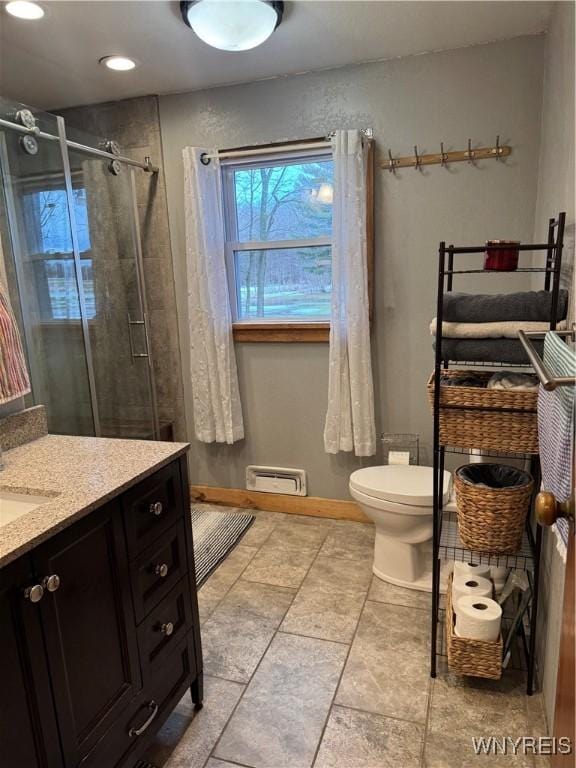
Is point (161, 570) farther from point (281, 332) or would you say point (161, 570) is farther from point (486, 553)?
point (281, 332)

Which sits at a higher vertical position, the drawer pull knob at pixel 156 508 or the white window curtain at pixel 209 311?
the white window curtain at pixel 209 311

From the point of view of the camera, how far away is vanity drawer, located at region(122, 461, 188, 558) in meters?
1.30

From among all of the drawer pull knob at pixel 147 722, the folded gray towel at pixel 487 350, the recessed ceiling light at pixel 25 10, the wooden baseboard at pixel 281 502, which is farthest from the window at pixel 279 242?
the drawer pull knob at pixel 147 722

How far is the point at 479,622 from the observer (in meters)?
1.63

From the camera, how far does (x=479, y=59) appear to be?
228 centimetres

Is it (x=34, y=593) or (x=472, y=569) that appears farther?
(x=472, y=569)

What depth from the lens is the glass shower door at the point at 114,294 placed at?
266 cm

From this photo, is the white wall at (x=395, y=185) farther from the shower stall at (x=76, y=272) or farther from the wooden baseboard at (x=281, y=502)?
the shower stall at (x=76, y=272)

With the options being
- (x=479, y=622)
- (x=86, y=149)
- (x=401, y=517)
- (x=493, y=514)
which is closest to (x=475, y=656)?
(x=479, y=622)

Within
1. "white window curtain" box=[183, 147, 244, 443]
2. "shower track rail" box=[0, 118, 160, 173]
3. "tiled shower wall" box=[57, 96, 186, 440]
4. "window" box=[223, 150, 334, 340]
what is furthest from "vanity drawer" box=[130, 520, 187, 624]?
"shower track rail" box=[0, 118, 160, 173]

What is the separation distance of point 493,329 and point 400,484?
36.9 inches

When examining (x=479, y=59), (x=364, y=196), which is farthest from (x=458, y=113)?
(x=364, y=196)

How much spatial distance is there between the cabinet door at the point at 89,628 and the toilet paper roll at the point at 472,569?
1.22 meters

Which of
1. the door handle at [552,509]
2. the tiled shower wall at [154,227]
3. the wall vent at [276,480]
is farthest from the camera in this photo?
A: the wall vent at [276,480]
